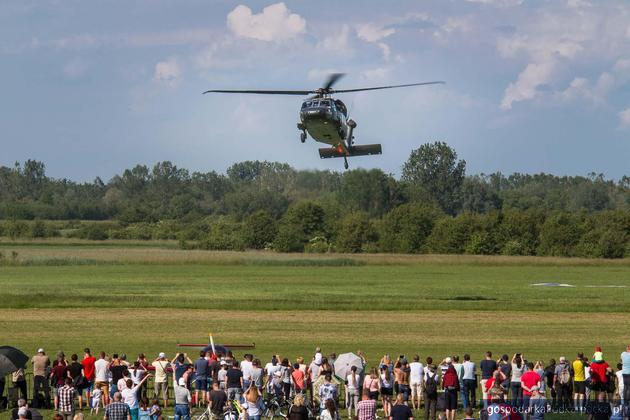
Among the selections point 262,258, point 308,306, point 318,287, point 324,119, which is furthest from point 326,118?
point 262,258

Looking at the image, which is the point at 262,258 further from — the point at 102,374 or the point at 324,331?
the point at 102,374

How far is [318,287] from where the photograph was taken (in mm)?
75750

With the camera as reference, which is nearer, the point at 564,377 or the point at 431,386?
the point at 431,386

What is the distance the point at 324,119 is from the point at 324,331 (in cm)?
936

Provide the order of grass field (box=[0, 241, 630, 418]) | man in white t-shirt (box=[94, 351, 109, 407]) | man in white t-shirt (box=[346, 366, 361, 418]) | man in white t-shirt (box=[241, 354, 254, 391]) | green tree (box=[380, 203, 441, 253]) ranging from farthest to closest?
green tree (box=[380, 203, 441, 253]) < grass field (box=[0, 241, 630, 418]) < man in white t-shirt (box=[94, 351, 109, 407]) < man in white t-shirt (box=[241, 354, 254, 391]) < man in white t-shirt (box=[346, 366, 361, 418])

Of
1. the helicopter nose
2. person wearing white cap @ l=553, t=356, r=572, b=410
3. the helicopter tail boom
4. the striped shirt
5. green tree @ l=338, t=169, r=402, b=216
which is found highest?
green tree @ l=338, t=169, r=402, b=216

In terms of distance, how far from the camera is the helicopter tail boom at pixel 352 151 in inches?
2044

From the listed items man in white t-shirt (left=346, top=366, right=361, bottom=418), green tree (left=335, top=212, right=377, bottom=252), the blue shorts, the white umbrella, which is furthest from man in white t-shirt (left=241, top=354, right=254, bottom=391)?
green tree (left=335, top=212, right=377, bottom=252)

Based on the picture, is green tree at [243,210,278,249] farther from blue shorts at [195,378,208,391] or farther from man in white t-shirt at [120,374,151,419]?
man in white t-shirt at [120,374,151,419]

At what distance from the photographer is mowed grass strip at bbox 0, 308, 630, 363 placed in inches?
1640

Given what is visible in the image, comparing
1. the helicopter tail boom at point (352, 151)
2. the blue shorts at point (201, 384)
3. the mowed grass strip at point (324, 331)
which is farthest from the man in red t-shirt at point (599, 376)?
the helicopter tail boom at point (352, 151)

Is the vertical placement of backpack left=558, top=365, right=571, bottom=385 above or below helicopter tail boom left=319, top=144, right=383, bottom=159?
below

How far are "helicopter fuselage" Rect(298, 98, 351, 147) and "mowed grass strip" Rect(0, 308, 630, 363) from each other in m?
8.66

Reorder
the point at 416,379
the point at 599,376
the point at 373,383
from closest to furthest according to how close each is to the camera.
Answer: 1. the point at 373,383
2. the point at 599,376
3. the point at 416,379
